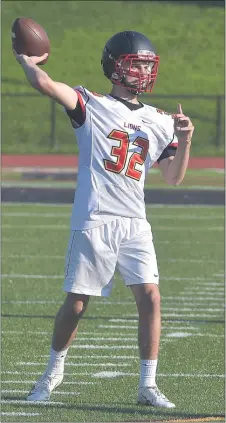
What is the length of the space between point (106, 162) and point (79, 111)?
0.98 ft

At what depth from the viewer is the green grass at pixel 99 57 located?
1315 inches

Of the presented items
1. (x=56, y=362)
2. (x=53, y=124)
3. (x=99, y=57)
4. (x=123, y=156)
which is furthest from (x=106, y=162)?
(x=99, y=57)

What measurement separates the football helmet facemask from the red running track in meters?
21.3

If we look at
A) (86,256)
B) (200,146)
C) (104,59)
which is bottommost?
(200,146)

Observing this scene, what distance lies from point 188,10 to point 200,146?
15225 mm

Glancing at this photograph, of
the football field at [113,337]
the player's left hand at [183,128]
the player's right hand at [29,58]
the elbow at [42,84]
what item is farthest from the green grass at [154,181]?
the elbow at [42,84]

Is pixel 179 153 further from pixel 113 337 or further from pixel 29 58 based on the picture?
pixel 113 337

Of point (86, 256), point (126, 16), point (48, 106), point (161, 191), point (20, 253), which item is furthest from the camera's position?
point (126, 16)

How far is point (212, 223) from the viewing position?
55.9 ft

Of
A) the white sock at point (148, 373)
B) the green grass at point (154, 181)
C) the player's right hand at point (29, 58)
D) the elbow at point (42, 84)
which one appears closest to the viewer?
the elbow at point (42, 84)

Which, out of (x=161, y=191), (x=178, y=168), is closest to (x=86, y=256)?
(x=178, y=168)

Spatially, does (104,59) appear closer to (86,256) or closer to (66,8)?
(86,256)

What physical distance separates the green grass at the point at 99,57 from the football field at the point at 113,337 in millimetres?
17443

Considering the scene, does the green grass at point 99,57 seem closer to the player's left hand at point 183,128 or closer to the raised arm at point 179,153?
the raised arm at point 179,153
